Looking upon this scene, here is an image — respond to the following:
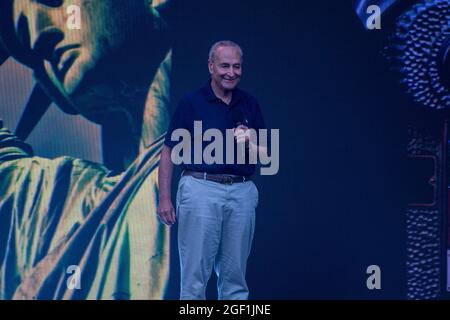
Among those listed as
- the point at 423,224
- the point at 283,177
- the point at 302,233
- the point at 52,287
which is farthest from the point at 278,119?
the point at 52,287

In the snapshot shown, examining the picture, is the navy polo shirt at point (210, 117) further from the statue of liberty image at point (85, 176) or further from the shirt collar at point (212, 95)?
the statue of liberty image at point (85, 176)

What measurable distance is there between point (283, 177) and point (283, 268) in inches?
20.1

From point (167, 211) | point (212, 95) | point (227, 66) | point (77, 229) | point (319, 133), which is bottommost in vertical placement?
point (77, 229)

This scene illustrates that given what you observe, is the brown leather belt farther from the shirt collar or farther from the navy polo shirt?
the shirt collar

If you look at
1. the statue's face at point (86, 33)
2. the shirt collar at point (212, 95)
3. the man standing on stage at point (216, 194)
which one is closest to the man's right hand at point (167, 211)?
the man standing on stage at point (216, 194)

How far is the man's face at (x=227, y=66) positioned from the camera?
139 inches

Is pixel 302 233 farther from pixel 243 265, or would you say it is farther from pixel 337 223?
pixel 243 265

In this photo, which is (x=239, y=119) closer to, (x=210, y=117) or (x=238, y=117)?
(x=238, y=117)

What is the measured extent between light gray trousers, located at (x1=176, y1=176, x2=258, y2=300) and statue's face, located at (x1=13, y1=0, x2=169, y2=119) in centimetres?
92

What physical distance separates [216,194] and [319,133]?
87cm

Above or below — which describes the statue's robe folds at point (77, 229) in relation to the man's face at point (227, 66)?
below

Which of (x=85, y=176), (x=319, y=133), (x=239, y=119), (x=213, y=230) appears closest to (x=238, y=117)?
(x=239, y=119)

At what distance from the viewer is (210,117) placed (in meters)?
3.57

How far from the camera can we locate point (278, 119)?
13.4 feet
